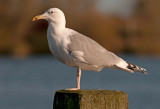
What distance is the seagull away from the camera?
539 centimetres

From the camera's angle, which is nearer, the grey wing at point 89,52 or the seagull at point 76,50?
the seagull at point 76,50

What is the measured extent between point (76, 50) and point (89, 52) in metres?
0.21

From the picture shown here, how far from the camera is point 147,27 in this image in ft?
134

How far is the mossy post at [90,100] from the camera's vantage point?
4.65 metres

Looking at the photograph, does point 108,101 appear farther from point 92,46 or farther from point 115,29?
point 115,29

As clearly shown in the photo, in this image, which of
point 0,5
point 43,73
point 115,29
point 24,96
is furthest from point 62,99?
point 0,5

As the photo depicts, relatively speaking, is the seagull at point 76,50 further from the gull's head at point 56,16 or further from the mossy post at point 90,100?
the mossy post at point 90,100

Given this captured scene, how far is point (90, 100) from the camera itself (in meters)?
4.68

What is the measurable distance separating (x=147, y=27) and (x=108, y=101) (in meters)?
36.6

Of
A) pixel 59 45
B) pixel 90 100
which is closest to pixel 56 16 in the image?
pixel 59 45

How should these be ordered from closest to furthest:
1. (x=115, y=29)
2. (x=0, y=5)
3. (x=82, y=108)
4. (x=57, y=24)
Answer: (x=82, y=108), (x=57, y=24), (x=115, y=29), (x=0, y=5)

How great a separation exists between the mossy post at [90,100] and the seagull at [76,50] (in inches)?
26.6

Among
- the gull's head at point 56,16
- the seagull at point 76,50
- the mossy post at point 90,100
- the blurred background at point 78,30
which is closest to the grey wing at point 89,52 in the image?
the seagull at point 76,50

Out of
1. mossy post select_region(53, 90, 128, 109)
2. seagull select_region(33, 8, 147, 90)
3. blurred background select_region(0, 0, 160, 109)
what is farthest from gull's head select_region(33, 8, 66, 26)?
blurred background select_region(0, 0, 160, 109)
